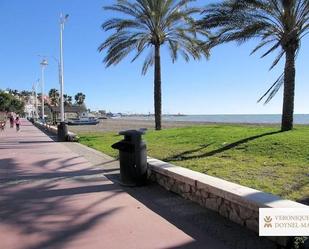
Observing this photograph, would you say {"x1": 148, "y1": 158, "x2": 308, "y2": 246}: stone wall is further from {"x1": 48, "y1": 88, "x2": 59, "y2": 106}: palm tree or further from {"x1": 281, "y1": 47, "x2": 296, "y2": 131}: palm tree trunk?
{"x1": 48, "y1": 88, "x2": 59, "y2": 106}: palm tree

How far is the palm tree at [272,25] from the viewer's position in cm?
1686

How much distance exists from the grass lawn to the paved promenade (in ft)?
5.64

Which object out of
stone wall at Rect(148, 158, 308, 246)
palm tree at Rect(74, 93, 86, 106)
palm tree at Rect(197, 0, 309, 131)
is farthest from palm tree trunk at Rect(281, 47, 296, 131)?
palm tree at Rect(74, 93, 86, 106)

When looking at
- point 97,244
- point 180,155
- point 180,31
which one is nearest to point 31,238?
point 97,244

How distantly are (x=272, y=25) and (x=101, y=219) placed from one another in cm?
1258

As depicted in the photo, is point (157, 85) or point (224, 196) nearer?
point (224, 196)

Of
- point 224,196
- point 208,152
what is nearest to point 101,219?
point 224,196

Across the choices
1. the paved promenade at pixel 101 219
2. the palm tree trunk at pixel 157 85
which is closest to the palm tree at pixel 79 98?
the palm tree trunk at pixel 157 85

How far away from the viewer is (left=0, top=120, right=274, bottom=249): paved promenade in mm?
5668

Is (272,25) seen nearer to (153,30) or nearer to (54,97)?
(153,30)

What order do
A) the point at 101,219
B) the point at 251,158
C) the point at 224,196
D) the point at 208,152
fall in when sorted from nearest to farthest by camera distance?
the point at 224,196 → the point at 101,219 → the point at 251,158 → the point at 208,152

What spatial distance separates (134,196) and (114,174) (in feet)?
9.20

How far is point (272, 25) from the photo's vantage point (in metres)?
17.3

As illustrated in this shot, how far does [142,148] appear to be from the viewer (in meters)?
9.50
